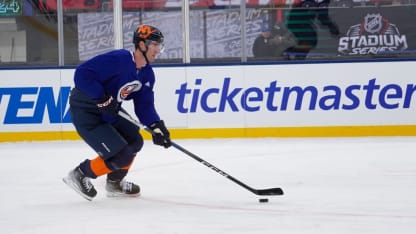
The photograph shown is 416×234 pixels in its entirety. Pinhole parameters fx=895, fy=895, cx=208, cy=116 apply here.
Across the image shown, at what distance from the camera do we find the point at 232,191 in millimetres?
5156

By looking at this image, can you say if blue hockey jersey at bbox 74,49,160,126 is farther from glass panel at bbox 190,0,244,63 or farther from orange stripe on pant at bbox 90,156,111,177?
glass panel at bbox 190,0,244,63

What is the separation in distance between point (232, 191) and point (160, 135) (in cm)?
63

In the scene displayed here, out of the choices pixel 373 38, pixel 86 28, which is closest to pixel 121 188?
pixel 86 28

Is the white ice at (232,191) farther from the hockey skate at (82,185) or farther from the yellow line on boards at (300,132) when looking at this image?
the yellow line on boards at (300,132)

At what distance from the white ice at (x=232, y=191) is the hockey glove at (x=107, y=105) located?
1.64 feet

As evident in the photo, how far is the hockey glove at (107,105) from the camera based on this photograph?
456cm

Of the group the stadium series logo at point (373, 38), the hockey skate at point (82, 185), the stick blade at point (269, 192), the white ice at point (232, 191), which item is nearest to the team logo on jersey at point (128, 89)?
the hockey skate at point (82, 185)

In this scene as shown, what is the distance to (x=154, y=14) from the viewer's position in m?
8.60

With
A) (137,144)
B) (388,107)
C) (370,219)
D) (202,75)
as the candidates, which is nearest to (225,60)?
(202,75)

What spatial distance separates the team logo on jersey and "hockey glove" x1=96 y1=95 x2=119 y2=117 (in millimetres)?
104

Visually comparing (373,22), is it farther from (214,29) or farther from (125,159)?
(125,159)

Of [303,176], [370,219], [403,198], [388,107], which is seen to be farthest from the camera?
[388,107]

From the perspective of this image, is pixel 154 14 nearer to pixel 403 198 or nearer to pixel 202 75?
pixel 202 75

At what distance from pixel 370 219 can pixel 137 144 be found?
4.50ft
